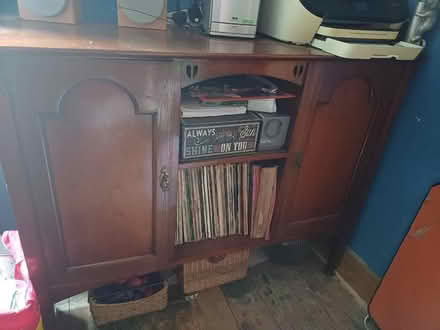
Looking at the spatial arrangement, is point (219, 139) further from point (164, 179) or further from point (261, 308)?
point (261, 308)

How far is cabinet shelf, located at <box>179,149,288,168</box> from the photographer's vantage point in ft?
3.25

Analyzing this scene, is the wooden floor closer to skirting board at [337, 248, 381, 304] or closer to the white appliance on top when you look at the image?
skirting board at [337, 248, 381, 304]

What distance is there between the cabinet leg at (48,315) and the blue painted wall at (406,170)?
4.16 feet

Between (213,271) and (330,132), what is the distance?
0.73 meters

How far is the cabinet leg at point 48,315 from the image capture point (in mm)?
1007

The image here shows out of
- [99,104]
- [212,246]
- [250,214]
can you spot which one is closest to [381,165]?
[250,214]

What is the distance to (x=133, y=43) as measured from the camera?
2.68ft

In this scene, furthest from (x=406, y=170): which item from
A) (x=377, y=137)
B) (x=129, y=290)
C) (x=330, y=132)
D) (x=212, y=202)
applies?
(x=129, y=290)

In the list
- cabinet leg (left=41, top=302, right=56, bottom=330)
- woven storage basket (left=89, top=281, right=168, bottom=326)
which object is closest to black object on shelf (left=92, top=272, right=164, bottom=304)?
woven storage basket (left=89, top=281, right=168, bottom=326)

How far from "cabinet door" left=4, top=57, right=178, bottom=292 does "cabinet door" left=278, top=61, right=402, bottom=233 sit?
17.7 inches

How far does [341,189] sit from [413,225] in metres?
0.28

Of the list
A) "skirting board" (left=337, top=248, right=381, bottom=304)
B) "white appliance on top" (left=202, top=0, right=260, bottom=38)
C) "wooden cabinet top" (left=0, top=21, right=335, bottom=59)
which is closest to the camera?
"wooden cabinet top" (left=0, top=21, right=335, bottom=59)

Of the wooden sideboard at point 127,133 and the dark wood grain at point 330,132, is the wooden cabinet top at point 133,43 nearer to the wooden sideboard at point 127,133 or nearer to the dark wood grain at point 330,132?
the wooden sideboard at point 127,133

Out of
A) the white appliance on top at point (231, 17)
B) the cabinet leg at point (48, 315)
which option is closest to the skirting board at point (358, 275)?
the white appliance on top at point (231, 17)
